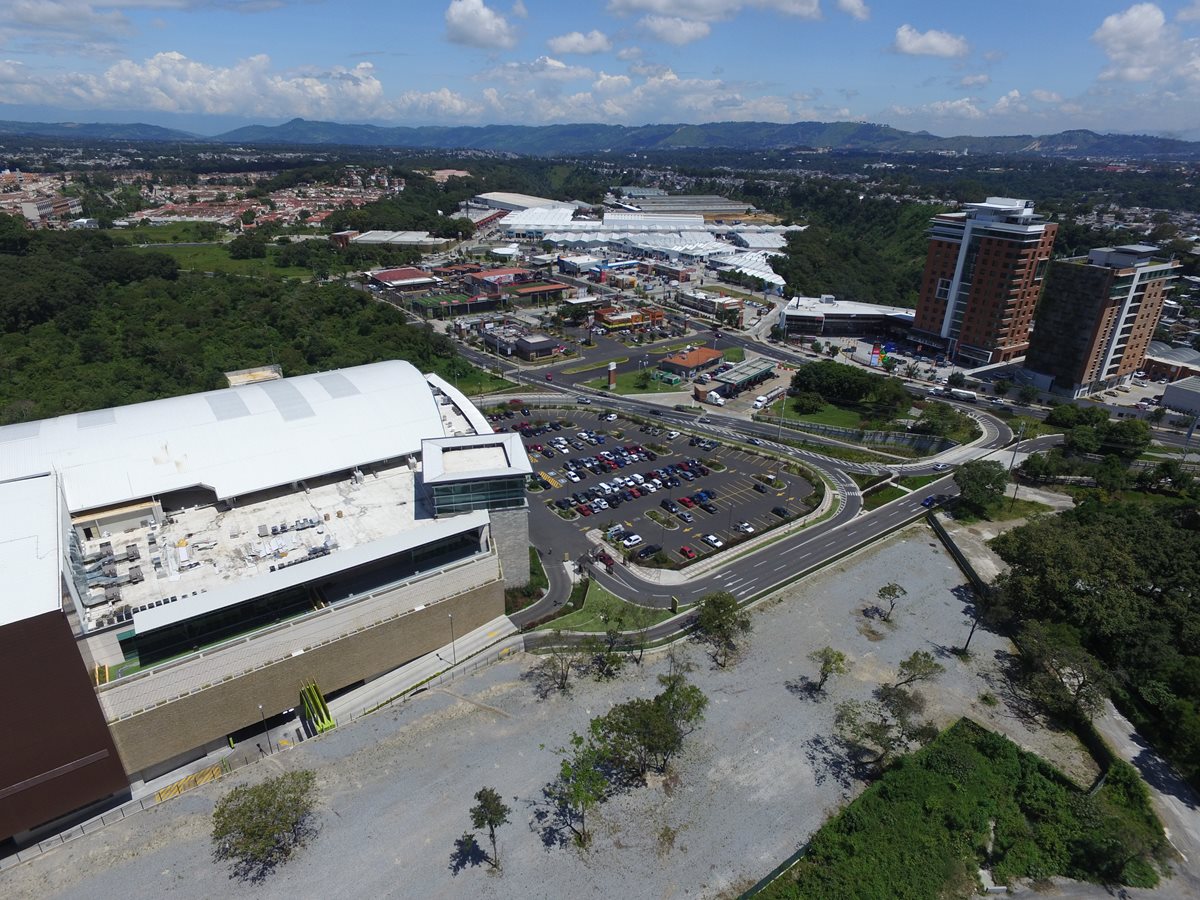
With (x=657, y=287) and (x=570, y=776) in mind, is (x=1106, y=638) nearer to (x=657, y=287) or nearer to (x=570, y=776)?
(x=570, y=776)

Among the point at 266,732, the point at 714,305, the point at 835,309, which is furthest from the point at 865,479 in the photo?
the point at 714,305

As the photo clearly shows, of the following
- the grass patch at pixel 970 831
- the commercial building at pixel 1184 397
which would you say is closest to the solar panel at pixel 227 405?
the grass patch at pixel 970 831

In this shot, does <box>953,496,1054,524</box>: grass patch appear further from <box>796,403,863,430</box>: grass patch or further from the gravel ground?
<box>796,403,863,430</box>: grass patch

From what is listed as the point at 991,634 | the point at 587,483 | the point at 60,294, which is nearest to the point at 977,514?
the point at 991,634

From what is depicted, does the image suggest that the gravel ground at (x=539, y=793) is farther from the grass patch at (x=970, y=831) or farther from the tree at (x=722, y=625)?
the grass patch at (x=970, y=831)

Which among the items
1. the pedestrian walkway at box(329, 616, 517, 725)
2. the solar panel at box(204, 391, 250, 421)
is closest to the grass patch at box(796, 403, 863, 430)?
the pedestrian walkway at box(329, 616, 517, 725)
